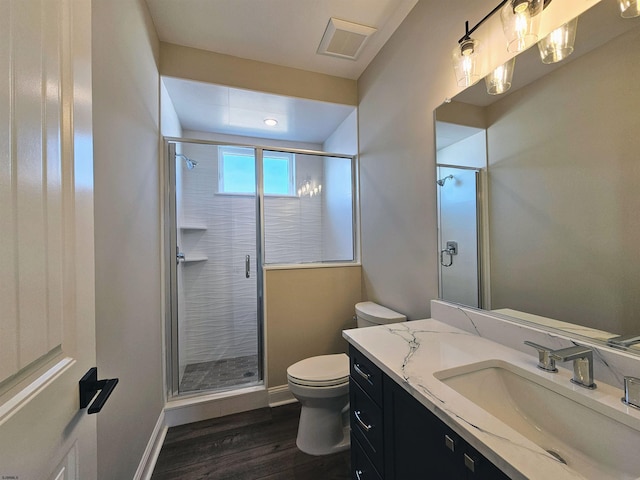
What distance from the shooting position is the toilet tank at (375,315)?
5.83 feet

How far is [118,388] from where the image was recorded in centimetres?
112

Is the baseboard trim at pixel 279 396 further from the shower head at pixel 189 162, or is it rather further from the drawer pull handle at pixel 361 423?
the shower head at pixel 189 162

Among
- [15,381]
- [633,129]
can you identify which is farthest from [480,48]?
[15,381]

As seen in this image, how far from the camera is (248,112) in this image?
2.50m

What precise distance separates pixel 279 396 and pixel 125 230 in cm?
171

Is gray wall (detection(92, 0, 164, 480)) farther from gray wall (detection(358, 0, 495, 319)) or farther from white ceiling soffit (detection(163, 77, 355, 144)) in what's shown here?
gray wall (detection(358, 0, 495, 319))

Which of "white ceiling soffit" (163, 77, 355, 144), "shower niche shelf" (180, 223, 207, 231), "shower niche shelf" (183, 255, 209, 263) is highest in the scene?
"white ceiling soffit" (163, 77, 355, 144)

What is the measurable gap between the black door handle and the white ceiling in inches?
81.4

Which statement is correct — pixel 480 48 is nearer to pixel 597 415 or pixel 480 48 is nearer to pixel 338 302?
pixel 597 415

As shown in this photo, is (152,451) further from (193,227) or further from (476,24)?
(476,24)

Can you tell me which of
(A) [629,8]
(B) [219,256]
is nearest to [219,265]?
(B) [219,256]

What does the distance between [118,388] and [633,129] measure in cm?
205

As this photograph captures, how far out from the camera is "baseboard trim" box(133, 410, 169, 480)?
1399mm

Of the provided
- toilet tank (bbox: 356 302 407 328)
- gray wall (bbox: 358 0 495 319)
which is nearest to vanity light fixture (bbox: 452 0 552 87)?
gray wall (bbox: 358 0 495 319)
